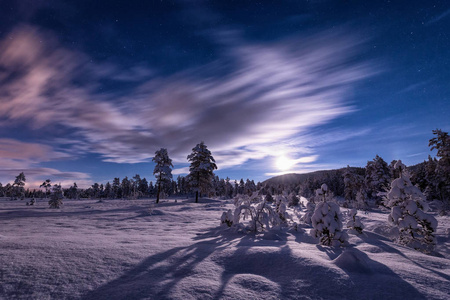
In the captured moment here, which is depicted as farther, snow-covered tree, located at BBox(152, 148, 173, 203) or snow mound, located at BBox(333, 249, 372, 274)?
snow-covered tree, located at BBox(152, 148, 173, 203)

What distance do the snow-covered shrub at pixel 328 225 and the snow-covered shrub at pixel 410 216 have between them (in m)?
2.50

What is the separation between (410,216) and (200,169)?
2657 cm

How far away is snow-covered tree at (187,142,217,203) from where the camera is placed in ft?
104

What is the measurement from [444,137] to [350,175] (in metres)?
15.4

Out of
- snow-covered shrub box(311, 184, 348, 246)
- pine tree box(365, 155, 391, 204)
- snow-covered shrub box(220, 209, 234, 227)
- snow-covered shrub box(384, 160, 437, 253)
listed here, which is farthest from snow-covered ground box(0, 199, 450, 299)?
pine tree box(365, 155, 391, 204)

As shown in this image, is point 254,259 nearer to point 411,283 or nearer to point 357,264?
point 357,264

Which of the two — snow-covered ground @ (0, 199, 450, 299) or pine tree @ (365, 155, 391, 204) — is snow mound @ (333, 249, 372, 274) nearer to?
snow-covered ground @ (0, 199, 450, 299)

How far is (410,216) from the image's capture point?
6883 mm

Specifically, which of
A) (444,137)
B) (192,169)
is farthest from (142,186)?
(444,137)

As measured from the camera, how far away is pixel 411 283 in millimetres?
2814

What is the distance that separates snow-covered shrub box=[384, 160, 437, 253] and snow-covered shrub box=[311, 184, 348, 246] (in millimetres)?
2501

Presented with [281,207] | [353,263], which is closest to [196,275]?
[353,263]

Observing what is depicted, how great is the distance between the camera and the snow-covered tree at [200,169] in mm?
31547

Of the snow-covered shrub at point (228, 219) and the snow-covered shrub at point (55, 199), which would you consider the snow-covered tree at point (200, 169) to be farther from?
the snow-covered shrub at point (228, 219)
